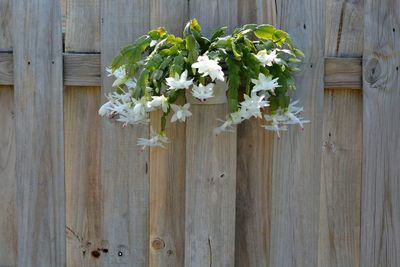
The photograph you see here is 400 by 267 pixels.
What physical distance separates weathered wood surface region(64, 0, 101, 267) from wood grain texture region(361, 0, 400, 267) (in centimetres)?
105

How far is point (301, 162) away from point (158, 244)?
66 centimetres

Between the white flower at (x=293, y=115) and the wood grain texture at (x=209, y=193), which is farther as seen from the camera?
the wood grain texture at (x=209, y=193)

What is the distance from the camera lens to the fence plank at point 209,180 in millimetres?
2252

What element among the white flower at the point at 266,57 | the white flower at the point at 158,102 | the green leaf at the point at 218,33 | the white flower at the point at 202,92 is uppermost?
the green leaf at the point at 218,33

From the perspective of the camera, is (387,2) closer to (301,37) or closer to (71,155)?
(301,37)

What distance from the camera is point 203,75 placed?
1922 millimetres

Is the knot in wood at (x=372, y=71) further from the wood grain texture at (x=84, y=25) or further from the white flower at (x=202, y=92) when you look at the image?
the wood grain texture at (x=84, y=25)

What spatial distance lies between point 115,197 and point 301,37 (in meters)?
0.96

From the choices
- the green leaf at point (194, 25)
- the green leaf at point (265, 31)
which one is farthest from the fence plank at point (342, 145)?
the green leaf at point (194, 25)

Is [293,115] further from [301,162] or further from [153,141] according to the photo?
[153,141]

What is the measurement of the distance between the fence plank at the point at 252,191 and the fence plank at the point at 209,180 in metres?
0.07

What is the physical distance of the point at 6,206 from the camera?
244cm

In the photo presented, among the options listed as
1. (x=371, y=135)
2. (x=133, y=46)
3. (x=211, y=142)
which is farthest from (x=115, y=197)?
(x=371, y=135)

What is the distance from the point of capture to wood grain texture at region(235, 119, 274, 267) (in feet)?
7.61
